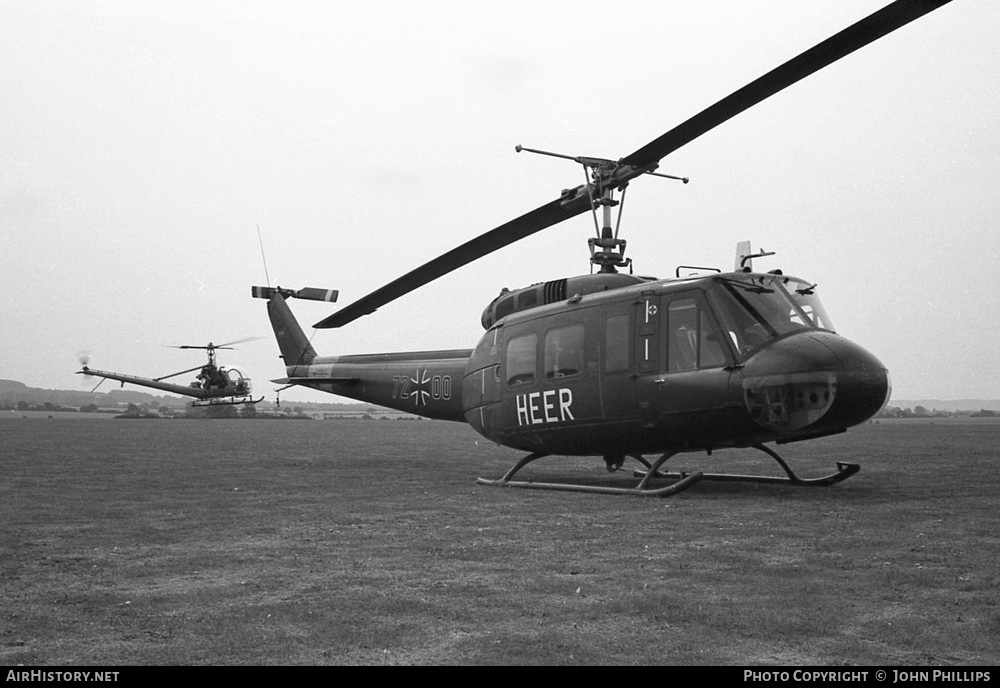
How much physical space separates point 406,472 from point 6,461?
866cm

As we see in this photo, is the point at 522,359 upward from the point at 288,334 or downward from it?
downward

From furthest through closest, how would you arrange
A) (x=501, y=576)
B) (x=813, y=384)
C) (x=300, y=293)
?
(x=300, y=293) < (x=813, y=384) < (x=501, y=576)

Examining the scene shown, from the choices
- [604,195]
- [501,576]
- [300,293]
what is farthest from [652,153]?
[300,293]

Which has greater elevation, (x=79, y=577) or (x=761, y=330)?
(x=761, y=330)

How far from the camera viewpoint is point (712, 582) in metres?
5.70

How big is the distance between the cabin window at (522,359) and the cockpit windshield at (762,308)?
2.84 metres

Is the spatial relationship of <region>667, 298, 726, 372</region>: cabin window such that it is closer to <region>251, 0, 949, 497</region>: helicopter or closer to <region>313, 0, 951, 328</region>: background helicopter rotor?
<region>251, 0, 949, 497</region>: helicopter

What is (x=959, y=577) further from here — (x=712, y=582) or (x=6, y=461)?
(x=6, y=461)

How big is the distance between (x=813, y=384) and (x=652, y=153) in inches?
134

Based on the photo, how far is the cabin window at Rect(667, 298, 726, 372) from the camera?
1028 centimetres

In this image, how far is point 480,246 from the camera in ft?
41.0

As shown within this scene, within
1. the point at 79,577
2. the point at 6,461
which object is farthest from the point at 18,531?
the point at 6,461

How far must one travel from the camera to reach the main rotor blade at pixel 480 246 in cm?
1206

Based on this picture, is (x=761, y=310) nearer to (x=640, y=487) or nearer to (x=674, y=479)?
(x=640, y=487)
